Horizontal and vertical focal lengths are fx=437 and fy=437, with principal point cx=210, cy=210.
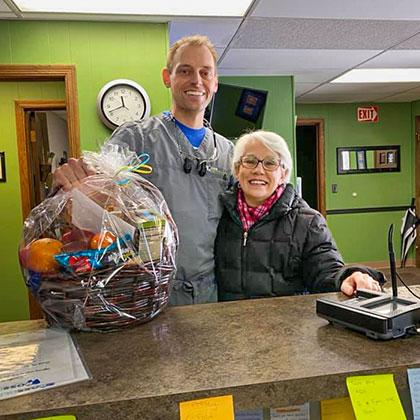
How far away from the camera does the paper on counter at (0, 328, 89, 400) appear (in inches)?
25.1

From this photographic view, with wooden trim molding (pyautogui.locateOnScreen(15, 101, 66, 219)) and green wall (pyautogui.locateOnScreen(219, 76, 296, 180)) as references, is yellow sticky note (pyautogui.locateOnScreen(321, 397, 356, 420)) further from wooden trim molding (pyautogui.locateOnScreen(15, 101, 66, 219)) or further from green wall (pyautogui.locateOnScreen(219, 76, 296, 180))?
wooden trim molding (pyautogui.locateOnScreen(15, 101, 66, 219))

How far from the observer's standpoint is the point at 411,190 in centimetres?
630

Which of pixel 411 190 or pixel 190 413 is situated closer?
pixel 190 413

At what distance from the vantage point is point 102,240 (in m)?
0.79

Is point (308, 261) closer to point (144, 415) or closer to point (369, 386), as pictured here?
point (369, 386)

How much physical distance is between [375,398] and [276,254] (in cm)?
75

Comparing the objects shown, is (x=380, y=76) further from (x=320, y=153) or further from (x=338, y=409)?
(x=338, y=409)

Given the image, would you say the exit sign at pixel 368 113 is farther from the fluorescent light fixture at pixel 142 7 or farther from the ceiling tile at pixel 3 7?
the ceiling tile at pixel 3 7

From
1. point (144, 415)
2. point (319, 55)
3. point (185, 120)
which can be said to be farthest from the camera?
point (319, 55)

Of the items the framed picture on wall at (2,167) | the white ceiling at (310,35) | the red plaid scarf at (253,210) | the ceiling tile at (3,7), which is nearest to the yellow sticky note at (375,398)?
the red plaid scarf at (253,210)

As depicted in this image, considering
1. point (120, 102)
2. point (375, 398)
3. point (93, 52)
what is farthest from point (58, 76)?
point (375, 398)

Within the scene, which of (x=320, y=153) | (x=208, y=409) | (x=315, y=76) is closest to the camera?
(x=208, y=409)

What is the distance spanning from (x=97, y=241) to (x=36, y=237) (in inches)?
6.5

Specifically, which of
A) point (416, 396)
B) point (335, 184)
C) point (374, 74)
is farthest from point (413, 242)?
point (416, 396)
